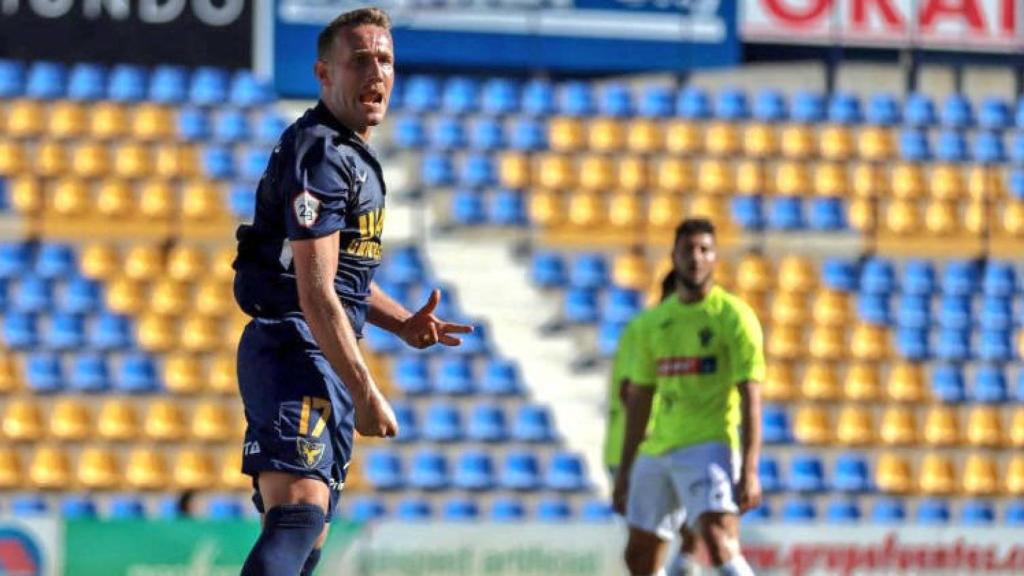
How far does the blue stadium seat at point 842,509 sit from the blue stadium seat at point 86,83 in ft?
20.9

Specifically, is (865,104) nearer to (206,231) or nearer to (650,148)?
(650,148)

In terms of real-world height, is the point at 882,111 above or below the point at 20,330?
above

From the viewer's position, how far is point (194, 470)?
43.9 feet

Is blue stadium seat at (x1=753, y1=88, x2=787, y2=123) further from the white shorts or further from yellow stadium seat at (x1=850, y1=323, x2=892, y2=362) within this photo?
the white shorts

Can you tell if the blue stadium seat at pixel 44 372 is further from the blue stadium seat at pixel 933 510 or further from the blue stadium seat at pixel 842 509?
the blue stadium seat at pixel 933 510

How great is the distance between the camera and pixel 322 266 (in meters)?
4.86

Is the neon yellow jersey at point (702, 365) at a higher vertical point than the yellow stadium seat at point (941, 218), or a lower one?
lower

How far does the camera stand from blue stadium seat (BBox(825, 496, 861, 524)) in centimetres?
1415

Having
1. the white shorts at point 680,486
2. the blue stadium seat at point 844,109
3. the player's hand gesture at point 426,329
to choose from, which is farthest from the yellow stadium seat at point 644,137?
the player's hand gesture at point 426,329

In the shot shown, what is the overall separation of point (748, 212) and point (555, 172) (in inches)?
62.4

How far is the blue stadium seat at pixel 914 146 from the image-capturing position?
1688 cm

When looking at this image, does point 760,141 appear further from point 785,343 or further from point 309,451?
point 309,451

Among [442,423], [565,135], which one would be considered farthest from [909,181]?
[442,423]

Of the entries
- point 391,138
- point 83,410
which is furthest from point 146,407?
point 391,138
